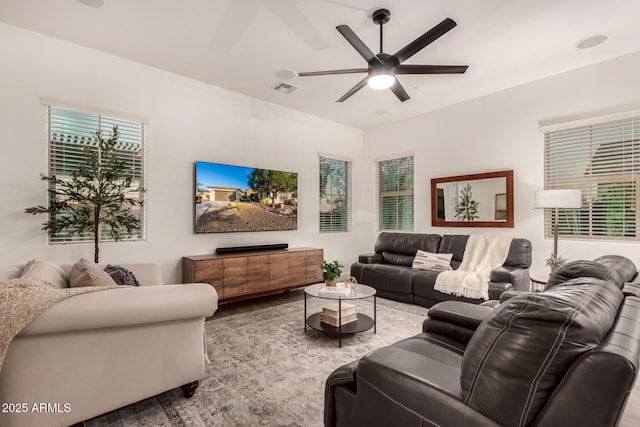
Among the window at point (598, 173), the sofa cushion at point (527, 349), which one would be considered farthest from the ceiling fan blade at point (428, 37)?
the window at point (598, 173)

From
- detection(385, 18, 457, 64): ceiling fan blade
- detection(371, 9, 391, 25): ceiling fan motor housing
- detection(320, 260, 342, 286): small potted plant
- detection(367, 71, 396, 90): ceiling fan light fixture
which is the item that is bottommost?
detection(320, 260, 342, 286): small potted plant

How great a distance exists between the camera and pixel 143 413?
1.86 meters

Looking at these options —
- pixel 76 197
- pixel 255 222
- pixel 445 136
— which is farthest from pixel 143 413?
pixel 445 136

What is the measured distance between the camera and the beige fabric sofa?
4.72 feet

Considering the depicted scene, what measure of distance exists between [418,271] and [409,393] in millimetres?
3271

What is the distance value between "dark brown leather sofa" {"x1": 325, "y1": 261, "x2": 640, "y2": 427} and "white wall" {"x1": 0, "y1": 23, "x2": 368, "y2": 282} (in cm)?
342

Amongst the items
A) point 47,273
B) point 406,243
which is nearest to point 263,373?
point 47,273

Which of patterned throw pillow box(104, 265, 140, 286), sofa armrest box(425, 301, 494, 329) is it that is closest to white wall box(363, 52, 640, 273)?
sofa armrest box(425, 301, 494, 329)

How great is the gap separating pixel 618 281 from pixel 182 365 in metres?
2.37

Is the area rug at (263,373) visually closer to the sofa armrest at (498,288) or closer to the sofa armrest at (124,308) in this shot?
the sofa armrest at (124,308)

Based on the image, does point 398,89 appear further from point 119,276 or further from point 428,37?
point 119,276

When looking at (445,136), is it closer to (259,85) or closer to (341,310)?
(259,85)

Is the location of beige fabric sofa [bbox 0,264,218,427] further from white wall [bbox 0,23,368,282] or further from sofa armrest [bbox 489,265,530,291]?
sofa armrest [bbox 489,265,530,291]

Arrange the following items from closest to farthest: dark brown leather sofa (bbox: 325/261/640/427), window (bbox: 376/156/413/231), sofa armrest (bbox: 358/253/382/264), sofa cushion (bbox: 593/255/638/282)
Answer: dark brown leather sofa (bbox: 325/261/640/427) → sofa cushion (bbox: 593/255/638/282) → sofa armrest (bbox: 358/253/382/264) → window (bbox: 376/156/413/231)
